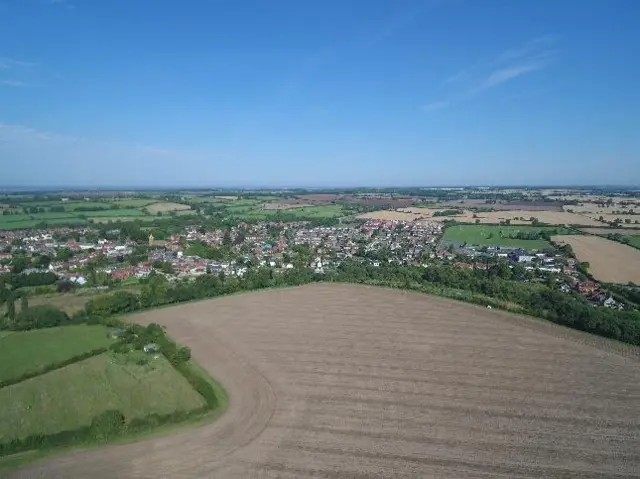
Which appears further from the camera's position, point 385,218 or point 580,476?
point 385,218

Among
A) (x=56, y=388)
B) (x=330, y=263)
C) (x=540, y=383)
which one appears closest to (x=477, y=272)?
(x=330, y=263)

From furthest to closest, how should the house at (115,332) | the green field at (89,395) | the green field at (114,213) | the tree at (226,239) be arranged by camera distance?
the green field at (114,213) → the tree at (226,239) → the house at (115,332) → the green field at (89,395)

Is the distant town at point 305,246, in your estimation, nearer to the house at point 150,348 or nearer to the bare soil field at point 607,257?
the bare soil field at point 607,257

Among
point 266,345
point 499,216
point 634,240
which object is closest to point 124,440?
point 266,345

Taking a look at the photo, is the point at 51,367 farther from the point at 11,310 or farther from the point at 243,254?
the point at 243,254

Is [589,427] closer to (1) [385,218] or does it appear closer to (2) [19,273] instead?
(2) [19,273]

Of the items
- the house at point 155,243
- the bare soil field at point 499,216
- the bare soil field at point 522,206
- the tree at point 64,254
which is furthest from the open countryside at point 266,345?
the bare soil field at point 522,206
